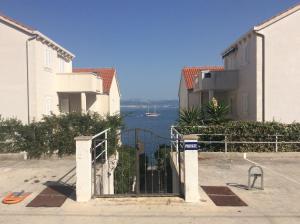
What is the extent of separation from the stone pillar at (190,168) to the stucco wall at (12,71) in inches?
519

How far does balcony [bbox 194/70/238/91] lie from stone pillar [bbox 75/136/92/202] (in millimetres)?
15982

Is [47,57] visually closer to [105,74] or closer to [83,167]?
[105,74]

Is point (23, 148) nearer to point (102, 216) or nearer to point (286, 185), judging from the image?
point (102, 216)

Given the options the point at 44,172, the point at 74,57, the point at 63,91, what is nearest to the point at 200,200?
the point at 44,172

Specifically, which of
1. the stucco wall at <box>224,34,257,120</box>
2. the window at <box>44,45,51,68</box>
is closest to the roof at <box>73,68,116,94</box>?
the window at <box>44,45,51,68</box>

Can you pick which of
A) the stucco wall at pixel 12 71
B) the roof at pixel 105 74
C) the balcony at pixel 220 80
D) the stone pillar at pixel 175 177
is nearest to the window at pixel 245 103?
the balcony at pixel 220 80

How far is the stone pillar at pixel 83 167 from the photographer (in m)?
8.67

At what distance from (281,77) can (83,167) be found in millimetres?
13747

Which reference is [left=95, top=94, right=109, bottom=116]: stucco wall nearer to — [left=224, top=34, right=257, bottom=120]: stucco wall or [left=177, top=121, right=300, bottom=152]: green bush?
[left=224, top=34, right=257, bottom=120]: stucco wall

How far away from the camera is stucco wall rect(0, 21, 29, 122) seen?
19453 millimetres

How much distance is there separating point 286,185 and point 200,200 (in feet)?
10.7

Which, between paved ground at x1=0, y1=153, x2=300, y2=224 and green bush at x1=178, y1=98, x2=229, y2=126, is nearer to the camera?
paved ground at x1=0, y1=153, x2=300, y2=224

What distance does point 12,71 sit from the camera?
766 inches

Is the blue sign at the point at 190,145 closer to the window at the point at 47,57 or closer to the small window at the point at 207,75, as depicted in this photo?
the window at the point at 47,57
